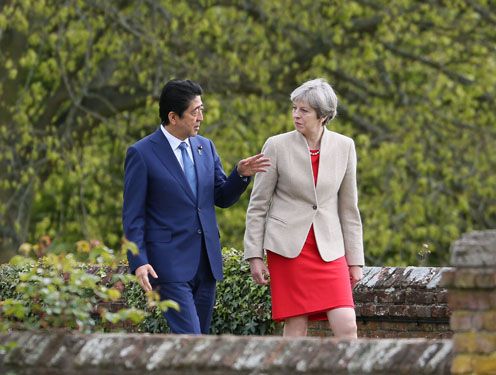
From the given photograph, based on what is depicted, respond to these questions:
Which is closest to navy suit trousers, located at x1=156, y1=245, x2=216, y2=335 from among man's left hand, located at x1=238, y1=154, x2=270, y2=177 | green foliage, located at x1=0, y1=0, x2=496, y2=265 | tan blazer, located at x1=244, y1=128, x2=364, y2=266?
tan blazer, located at x1=244, y1=128, x2=364, y2=266

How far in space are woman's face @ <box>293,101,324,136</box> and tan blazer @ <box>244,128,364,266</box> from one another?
0.09 metres

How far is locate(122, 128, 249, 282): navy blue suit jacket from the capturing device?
7.94 meters

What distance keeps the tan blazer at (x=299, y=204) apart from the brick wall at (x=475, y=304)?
2.32 m

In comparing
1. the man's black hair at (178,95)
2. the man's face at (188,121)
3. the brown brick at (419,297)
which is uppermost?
the man's black hair at (178,95)

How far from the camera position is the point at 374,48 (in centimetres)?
1930

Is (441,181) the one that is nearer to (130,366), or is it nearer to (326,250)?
(326,250)

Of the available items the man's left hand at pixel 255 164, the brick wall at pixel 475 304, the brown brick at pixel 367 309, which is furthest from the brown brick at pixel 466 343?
the brown brick at pixel 367 309

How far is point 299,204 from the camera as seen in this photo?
7.92 meters

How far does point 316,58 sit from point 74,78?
3043mm

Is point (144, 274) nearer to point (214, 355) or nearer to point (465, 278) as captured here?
point (214, 355)

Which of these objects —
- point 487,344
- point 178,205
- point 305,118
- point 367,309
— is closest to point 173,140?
point 178,205

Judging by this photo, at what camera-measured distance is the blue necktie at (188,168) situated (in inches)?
319

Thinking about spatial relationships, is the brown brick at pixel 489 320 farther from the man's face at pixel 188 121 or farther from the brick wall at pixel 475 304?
the man's face at pixel 188 121

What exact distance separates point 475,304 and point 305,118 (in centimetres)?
250
